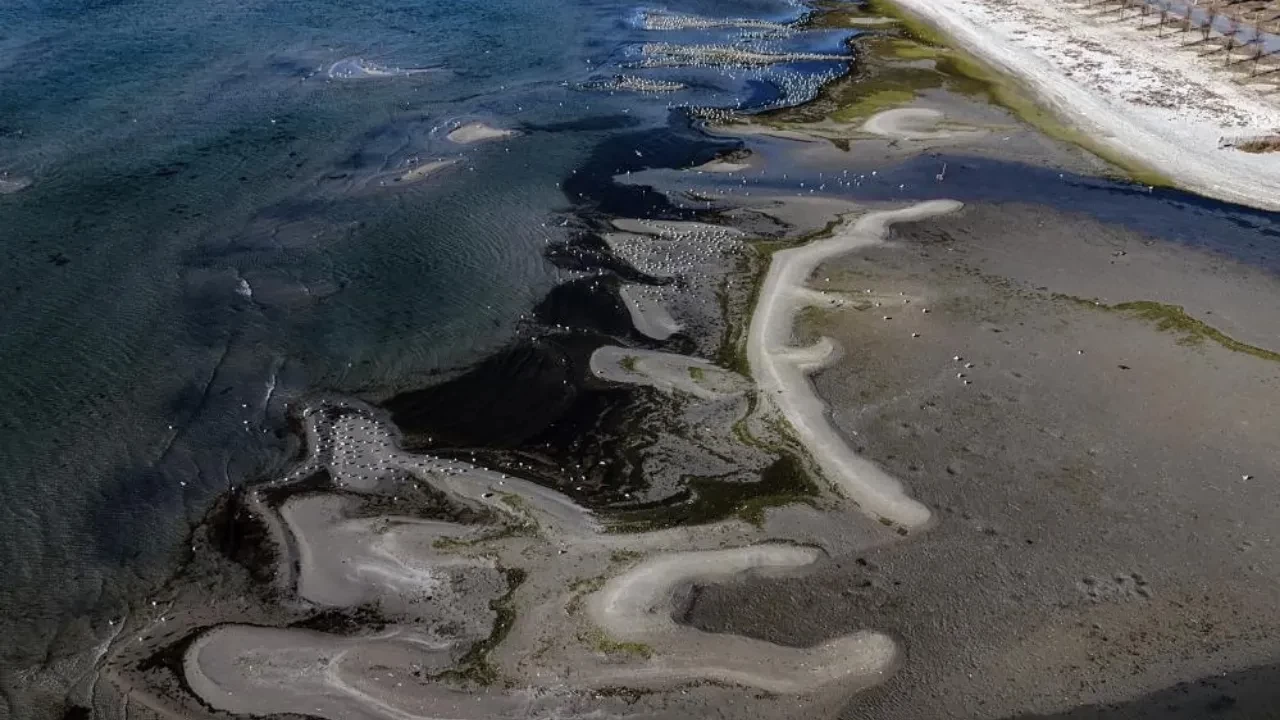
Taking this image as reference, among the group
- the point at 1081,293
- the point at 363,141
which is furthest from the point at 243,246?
the point at 1081,293

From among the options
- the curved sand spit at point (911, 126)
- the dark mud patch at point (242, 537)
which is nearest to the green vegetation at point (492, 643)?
the dark mud patch at point (242, 537)

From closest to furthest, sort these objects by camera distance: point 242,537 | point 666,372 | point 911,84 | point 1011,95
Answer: point 242,537
point 666,372
point 1011,95
point 911,84

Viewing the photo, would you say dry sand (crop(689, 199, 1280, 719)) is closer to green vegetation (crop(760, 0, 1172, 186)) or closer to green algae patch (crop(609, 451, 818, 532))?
green algae patch (crop(609, 451, 818, 532))

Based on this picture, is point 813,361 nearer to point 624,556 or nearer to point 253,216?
point 624,556

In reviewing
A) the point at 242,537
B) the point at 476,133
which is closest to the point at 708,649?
the point at 242,537

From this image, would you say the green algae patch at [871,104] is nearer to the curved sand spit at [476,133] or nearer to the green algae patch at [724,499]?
the curved sand spit at [476,133]

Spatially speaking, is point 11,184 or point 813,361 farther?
point 11,184

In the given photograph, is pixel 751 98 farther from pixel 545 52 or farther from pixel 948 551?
pixel 948 551
